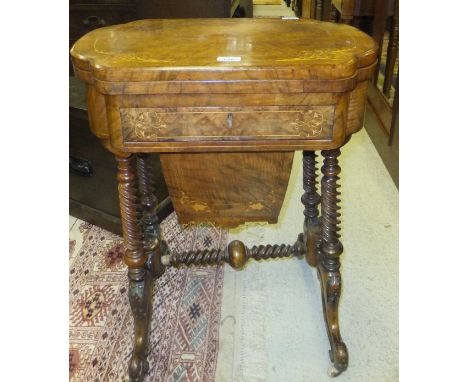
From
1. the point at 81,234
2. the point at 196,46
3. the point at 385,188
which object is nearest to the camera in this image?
the point at 196,46

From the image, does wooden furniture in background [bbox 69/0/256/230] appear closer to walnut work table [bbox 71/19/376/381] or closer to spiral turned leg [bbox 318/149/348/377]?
walnut work table [bbox 71/19/376/381]

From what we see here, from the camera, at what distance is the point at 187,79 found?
0.96m

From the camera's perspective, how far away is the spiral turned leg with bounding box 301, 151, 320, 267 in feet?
5.16

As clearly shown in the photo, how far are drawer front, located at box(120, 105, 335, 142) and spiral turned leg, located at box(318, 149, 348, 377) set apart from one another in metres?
0.19

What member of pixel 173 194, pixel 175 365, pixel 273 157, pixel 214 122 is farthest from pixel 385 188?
pixel 214 122

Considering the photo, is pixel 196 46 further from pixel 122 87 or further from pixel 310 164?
pixel 310 164

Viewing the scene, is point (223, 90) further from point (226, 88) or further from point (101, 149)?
point (101, 149)

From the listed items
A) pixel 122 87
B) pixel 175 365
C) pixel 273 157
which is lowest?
pixel 175 365

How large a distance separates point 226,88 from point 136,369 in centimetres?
86

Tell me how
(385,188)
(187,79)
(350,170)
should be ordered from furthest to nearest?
(350,170)
(385,188)
(187,79)

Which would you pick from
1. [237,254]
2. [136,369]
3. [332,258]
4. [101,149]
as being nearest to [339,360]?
[332,258]

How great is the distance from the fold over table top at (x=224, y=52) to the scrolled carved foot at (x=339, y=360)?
0.80 m

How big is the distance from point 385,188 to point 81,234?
1383 millimetres

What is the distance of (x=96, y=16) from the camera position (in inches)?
83.1
